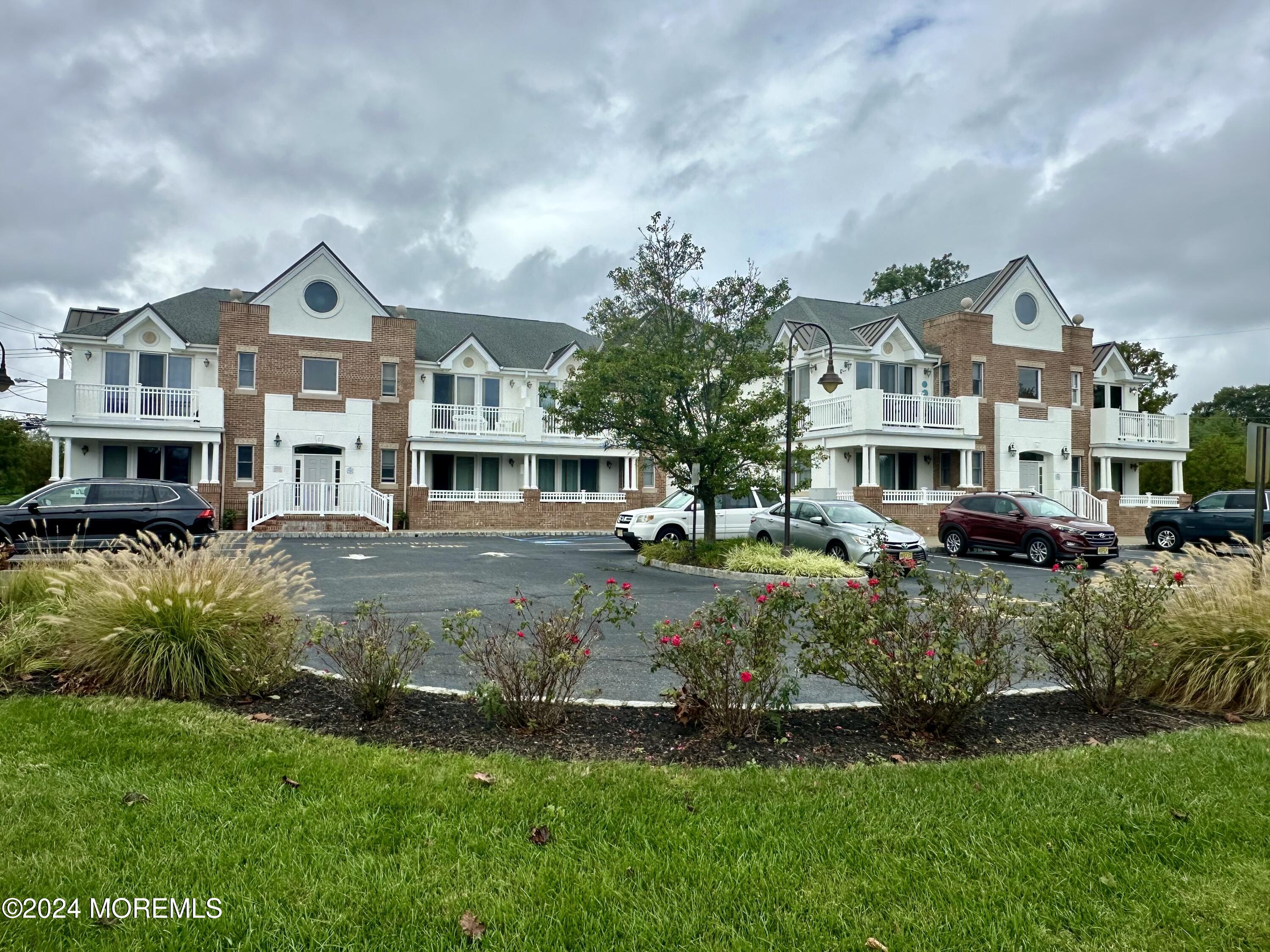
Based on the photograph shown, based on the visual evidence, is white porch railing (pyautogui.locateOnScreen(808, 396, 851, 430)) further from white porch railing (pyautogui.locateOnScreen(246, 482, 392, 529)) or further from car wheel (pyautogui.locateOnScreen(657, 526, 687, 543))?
white porch railing (pyautogui.locateOnScreen(246, 482, 392, 529))

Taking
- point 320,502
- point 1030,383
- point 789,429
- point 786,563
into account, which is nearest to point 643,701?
point 786,563

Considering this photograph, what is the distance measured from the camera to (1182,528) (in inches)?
943

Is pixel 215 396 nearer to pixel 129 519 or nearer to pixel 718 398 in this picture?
pixel 129 519

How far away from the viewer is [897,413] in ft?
96.9

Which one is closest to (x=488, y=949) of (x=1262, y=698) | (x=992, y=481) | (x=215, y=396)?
(x=1262, y=698)

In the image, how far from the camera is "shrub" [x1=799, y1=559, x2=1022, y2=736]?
5.06m

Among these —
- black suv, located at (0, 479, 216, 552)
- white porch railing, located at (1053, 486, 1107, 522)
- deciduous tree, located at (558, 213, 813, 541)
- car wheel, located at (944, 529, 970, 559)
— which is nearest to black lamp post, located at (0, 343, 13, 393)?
black suv, located at (0, 479, 216, 552)

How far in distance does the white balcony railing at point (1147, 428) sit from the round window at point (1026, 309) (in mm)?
5581

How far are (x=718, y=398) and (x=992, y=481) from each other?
18.1 m

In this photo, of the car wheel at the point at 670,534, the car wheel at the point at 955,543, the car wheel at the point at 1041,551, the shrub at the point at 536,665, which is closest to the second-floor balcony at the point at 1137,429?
the car wheel at the point at 955,543

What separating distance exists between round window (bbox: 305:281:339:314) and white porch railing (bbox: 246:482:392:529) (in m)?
6.63

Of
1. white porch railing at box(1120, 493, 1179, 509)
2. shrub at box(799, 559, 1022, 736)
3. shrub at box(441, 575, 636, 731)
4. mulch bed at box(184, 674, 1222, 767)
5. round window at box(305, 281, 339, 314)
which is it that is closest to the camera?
mulch bed at box(184, 674, 1222, 767)

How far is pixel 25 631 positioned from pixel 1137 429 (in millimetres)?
38192

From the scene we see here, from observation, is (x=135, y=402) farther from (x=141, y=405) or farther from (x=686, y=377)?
(x=686, y=377)
